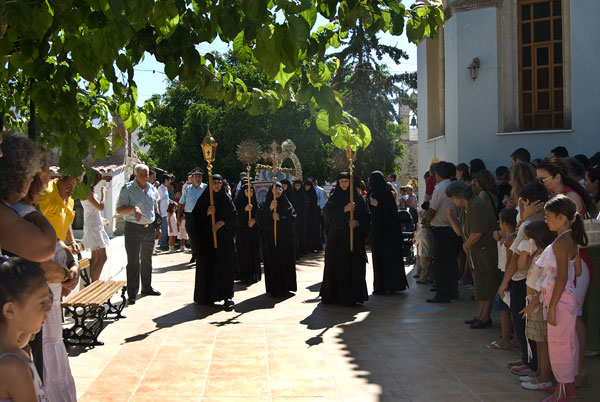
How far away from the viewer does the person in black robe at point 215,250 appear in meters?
9.61

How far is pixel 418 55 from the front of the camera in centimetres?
1628

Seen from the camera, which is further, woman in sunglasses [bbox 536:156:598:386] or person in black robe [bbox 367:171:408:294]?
person in black robe [bbox 367:171:408:294]

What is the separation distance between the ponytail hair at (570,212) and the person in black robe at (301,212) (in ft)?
38.3

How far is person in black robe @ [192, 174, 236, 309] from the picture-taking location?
9.61 metres

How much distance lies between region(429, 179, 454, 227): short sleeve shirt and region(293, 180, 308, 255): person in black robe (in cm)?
712

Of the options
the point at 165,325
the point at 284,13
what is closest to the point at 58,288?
the point at 284,13

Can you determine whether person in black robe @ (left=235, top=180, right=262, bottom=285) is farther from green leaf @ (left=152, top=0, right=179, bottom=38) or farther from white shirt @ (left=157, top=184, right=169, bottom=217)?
green leaf @ (left=152, top=0, right=179, bottom=38)

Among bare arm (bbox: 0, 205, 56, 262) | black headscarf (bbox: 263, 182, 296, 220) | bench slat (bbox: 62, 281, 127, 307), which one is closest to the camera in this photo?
bare arm (bbox: 0, 205, 56, 262)

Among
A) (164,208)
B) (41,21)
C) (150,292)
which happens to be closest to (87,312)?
(150,292)

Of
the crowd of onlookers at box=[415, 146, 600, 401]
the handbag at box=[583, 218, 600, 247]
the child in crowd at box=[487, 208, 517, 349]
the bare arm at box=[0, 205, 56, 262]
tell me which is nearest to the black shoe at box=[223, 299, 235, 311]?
the crowd of onlookers at box=[415, 146, 600, 401]

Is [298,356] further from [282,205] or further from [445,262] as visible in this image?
[282,205]

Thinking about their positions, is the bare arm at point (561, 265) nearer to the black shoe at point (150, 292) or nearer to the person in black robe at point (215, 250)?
the person in black robe at point (215, 250)

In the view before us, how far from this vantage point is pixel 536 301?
5281 mm

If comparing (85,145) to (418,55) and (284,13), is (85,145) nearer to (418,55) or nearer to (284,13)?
(284,13)
